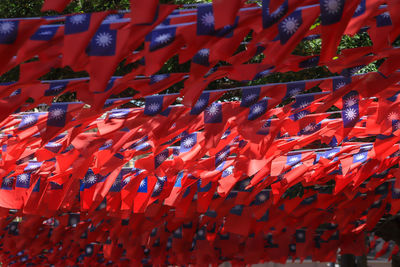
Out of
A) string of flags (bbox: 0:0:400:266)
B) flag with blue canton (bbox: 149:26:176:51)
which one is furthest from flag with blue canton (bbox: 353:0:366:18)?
flag with blue canton (bbox: 149:26:176:51)

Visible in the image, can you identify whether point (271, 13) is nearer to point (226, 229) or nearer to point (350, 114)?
point (350, 114)

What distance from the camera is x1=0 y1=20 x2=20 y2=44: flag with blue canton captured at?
316 cm

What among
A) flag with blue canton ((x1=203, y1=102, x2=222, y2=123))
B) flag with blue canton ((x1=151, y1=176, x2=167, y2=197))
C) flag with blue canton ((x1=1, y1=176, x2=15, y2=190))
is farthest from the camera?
flag with blue canton ((x1=1, y1=176, x2=15, y2=190))

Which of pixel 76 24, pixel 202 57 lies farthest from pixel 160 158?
pixel 76 24

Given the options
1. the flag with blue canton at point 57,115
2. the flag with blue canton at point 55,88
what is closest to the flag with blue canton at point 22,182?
the flag with blue canton at point 57,115

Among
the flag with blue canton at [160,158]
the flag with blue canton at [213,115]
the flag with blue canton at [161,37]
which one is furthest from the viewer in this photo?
the flag with blue canton at [160,158]

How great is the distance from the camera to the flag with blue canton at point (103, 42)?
3.27m

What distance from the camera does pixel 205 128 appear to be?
4816 millimetres

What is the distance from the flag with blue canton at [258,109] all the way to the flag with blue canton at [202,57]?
121 cm

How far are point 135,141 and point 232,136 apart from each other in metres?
0.85

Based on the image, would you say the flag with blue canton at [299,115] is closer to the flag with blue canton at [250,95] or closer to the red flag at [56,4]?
the flag with blue canton at [250,95]

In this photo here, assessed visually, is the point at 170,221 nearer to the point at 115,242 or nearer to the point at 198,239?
the point at 198,239

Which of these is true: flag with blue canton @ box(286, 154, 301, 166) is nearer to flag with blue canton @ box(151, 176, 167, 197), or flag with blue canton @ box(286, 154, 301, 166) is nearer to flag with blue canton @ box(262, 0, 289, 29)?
flag with blue canton @ box(151, 176, 167, 197)

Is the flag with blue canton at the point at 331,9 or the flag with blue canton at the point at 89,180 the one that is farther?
the flag with blue canton at the point at 89,180
